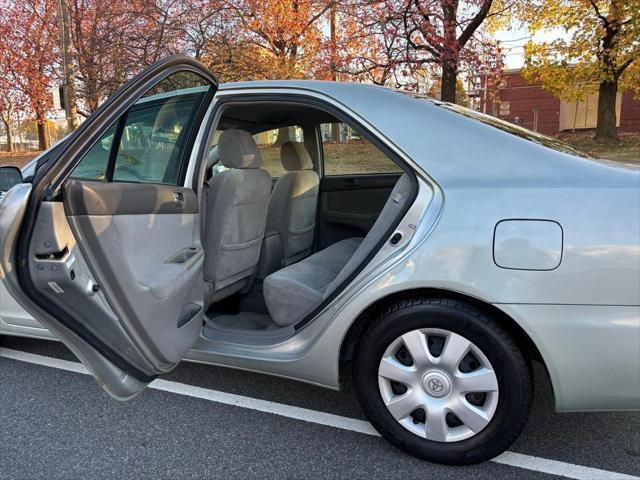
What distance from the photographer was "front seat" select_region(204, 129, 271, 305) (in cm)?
271

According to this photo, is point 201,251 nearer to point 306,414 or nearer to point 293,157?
point 306,414

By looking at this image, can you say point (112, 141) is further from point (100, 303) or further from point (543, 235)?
point (543, 235)

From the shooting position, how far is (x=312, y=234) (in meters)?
3.79

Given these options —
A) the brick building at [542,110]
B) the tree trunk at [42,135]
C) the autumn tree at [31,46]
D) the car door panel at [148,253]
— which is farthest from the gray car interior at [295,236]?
the brick building at [542,110]

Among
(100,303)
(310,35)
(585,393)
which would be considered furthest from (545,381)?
(310,35)

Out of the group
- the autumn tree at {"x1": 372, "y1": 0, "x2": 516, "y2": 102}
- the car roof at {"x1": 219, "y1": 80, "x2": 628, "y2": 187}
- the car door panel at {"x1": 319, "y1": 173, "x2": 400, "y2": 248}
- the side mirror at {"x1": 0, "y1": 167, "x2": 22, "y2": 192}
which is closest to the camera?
the car roof at {"x1": 219, "y1": 80, "x2": 628, "y2": 187}

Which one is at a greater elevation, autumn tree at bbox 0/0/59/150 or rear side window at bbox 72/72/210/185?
autumn tree at bbox 0/0/59/150

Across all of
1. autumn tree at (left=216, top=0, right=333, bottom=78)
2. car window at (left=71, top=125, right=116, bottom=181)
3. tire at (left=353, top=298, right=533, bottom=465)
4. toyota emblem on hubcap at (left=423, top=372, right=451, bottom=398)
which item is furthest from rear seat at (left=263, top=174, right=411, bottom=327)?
autumn tree at (left=216, top=0, right=333, bottom=78)

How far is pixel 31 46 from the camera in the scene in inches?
738

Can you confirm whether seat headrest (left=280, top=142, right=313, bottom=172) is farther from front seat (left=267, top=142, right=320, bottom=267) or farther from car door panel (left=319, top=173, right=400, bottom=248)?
car door panel (left=319, top=173, right=400, bottom=248)

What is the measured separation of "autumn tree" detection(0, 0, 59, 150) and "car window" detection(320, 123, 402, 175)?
16.5 metres

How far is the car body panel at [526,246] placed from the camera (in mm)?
1734

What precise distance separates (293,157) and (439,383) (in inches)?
86.4

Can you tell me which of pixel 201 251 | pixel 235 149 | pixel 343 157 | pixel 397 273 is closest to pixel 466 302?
pixel 397 273
